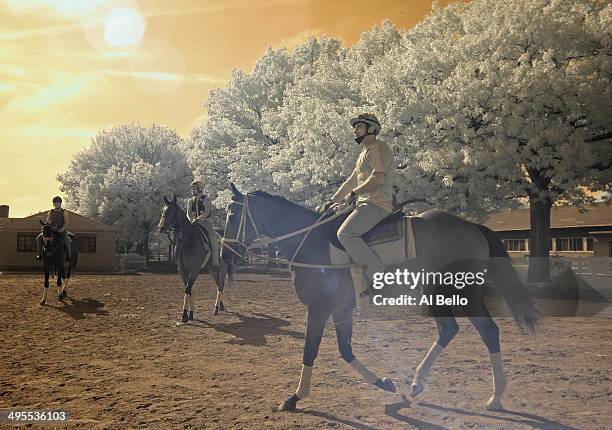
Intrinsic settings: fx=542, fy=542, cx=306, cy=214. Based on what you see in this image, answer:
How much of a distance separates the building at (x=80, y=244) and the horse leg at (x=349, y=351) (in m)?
36.7

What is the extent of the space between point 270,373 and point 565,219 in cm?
4366

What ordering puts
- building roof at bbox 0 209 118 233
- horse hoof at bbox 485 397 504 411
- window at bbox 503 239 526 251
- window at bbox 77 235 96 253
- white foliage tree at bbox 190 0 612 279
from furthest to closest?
window at bbox 503 239 526 251, window at bbox 77 235 96 253, building roof at bbox 0 209 118 233, white foliage tree at bbox 190 0 612 279, horse hoof at bbox 485 397 504 411

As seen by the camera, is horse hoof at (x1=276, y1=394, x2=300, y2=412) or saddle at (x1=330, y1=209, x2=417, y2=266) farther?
saddle at (x1=330, y1=209, x2=417, y2=266)

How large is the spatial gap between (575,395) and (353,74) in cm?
2533

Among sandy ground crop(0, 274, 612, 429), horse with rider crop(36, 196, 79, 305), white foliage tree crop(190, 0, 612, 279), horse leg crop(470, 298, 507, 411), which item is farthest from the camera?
white foliage tree crop(190, 0, 612, 279)

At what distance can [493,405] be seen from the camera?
6531 mm

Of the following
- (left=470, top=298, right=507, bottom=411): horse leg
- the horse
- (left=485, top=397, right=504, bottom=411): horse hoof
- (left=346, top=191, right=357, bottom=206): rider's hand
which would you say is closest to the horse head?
(left=346, top=191, right=357, bottom=206): rider's hand

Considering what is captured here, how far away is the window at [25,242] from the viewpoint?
133 ft

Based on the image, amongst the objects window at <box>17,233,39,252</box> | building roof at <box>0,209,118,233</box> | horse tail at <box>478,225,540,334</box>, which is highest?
building roof at <box>0,209,118,233</box>

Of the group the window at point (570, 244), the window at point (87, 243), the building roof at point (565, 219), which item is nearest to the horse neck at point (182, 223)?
the building roof at point (565, 219)

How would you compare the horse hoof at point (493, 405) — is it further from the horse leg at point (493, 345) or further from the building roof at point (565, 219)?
the building roof at point (565, 219)

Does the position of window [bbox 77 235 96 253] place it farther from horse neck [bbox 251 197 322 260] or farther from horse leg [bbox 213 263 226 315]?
horse neck [bbox 251 197 322 260]

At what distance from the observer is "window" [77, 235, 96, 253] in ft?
135

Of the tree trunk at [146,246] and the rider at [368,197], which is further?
the tree trunk at [146,246]
